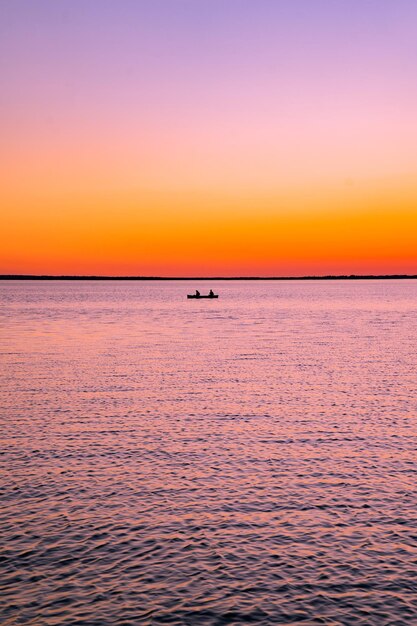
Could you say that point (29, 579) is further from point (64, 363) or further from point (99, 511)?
point (64, 363)

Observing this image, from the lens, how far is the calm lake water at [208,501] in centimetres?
1546

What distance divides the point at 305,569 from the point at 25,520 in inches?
360

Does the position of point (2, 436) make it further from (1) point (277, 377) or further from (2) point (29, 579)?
(1) point (277, 377)

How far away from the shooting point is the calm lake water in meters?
15.5

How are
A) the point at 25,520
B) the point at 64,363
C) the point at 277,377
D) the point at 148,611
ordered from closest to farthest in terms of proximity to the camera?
the point at 148,611 → the point at 25,520 → the point at 277,377 → the point at 64,363

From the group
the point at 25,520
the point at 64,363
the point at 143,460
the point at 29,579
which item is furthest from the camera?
the point at 64,363

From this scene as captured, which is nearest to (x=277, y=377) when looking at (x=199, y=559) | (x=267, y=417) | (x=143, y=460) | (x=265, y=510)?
(x=267, y=417)

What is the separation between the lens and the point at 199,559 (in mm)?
17625

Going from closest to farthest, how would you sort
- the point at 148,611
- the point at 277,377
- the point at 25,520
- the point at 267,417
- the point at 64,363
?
the point at 148,611 → the point at 25,520 → the point at 267,417 → the point at 277,377 → the point at 64,363

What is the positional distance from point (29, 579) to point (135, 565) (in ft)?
9.27

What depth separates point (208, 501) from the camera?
72.5 ft

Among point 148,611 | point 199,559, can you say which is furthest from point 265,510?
point 148,611

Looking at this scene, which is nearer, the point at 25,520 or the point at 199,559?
the point at 199,559

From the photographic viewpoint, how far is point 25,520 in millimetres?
20125
